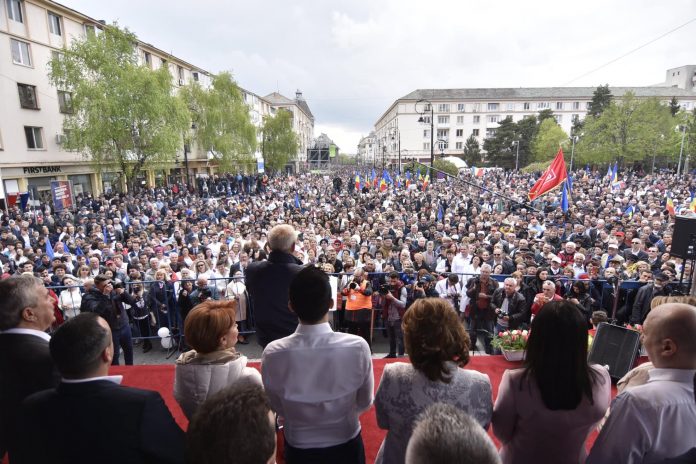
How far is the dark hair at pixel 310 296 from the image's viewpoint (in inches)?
85.7

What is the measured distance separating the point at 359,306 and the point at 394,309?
0.56m

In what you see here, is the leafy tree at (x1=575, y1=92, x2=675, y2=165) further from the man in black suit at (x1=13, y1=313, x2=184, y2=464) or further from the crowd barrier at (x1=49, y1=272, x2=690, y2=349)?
the man in black suit at (x1=13, y1=313, x2=184, y2=464)

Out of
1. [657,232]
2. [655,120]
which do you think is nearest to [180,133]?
[657,232]

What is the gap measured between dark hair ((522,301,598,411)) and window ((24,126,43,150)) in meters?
30.1

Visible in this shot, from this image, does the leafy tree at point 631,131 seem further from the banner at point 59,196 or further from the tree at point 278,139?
the banner at point 59,196

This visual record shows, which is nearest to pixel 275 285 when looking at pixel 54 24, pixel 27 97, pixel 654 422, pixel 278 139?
pixel 654 422

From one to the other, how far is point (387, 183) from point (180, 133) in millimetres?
13956

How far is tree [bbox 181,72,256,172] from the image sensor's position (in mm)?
35719

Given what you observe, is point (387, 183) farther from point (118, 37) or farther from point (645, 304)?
point (645, 304)

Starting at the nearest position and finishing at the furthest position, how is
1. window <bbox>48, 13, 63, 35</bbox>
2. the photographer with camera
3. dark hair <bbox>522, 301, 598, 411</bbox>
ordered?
dark hair <bbox>522, 301, 598, 411</bbox> → the photographer with camera → window <bbox>48, 13, 63, 35</bbox>

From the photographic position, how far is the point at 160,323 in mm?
7191

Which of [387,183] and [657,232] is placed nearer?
[657,232]

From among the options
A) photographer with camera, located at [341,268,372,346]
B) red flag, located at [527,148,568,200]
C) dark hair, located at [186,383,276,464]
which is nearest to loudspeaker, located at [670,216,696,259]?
photographer with camera, located at [341,268,372,346]

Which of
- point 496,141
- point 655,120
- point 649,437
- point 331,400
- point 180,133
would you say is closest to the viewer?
point 649,437
